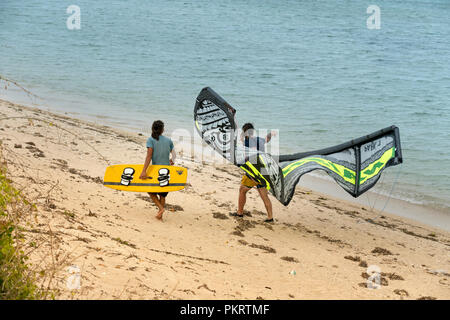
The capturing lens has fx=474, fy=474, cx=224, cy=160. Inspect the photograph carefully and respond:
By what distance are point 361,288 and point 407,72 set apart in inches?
910

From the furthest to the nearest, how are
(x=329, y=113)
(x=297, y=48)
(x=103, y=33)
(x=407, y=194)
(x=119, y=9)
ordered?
(x=119, y=9)
(x=103, y=33)
(x=297, y=48)
(x=329, y=113)
(x=407, y=194)

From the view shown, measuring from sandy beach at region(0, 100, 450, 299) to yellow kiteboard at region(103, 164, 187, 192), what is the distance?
37cm

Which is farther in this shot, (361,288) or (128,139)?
(128,139)

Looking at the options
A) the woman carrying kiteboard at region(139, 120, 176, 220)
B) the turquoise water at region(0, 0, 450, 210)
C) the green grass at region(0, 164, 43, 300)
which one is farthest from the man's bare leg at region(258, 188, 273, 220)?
the turquoise water at region(0, 0, 450, 210)

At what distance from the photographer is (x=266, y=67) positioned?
26.5 m

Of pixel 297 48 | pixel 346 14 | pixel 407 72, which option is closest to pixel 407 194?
pixel 407 72

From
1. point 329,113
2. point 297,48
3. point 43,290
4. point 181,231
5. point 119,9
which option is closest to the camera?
point 43,290

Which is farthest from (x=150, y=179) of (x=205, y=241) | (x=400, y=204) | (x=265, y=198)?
(x=400, y=204)

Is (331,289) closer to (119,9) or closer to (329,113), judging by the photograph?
(329,113)

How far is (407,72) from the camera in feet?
84.4

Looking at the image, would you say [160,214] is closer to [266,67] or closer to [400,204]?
[400,204]

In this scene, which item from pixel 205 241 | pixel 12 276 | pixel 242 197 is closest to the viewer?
pixel 12 276

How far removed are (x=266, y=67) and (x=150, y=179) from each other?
2100 cm

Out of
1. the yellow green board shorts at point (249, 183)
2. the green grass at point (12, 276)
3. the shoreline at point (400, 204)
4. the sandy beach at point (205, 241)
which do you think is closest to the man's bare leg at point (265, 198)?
the yellow green board shorts at point (249, 183)
